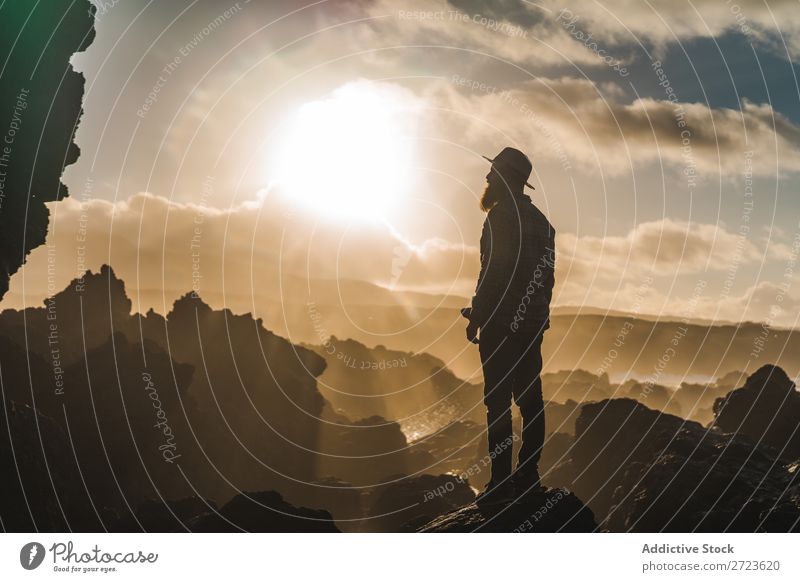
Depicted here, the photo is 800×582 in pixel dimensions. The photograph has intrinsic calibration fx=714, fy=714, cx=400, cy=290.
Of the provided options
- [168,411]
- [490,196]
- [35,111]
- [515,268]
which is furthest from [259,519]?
[168,411]

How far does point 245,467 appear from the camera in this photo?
110562 mm

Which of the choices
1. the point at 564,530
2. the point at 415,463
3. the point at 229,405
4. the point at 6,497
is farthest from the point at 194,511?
the point at 415,463

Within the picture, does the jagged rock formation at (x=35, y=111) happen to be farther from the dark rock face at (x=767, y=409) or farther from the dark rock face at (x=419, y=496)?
the dark rock face at (x=767, y=409)

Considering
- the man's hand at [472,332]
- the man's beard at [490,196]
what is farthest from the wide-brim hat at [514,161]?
the man's hand at [472,332]

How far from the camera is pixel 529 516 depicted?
1402 cm

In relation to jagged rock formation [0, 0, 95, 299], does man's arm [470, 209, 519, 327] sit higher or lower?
lower

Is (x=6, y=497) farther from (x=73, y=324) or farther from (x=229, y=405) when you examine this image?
(x=229, y=405)

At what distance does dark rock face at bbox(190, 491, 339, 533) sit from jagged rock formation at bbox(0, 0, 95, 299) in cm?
1078

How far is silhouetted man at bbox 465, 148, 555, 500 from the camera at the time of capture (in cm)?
1394

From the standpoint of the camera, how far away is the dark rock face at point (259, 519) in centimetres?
1616

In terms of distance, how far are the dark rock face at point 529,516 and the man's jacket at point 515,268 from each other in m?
3.40

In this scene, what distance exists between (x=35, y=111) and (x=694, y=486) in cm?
2064
